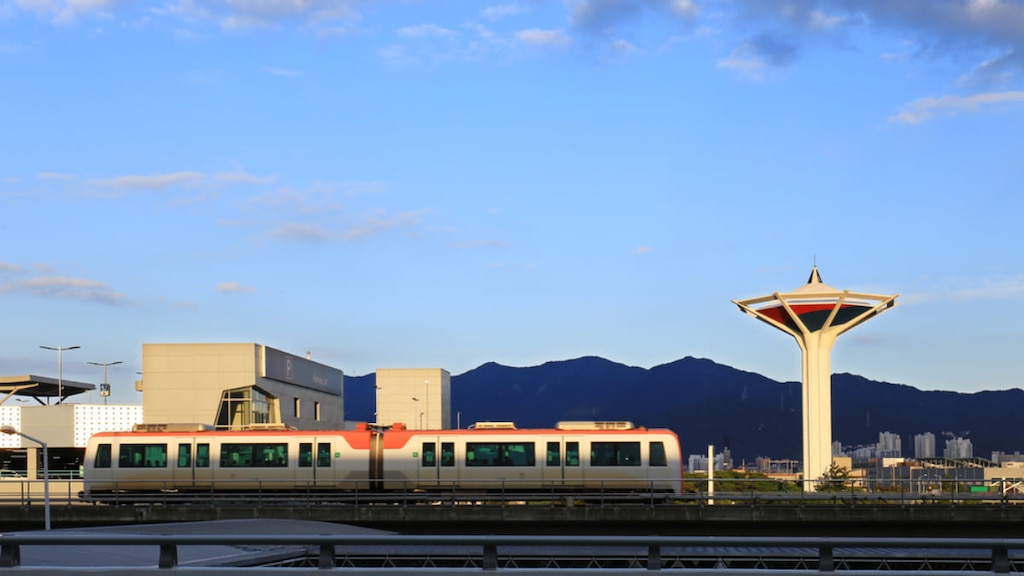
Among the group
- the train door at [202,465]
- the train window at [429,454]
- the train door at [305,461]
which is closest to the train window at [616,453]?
the train window at [429,454]

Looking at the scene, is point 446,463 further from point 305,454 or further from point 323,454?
point 305,454

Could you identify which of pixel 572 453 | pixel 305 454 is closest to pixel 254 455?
pixel 305 454

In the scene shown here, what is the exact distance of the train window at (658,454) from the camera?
45000 millimetres

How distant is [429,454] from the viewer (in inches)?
1822

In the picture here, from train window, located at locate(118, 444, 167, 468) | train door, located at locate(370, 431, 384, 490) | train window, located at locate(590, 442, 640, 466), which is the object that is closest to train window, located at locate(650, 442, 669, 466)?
train window, located at locate(590, 442, 640, 466)

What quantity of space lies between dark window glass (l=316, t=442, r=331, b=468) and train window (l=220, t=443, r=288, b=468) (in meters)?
1.40

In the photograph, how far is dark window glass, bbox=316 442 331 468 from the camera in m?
46.9

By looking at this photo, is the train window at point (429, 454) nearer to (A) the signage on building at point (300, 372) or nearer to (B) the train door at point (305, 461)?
(B) the train door at point (305, 461)

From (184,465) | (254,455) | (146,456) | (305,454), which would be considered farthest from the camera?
(146,456)

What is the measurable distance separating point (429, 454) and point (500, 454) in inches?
111

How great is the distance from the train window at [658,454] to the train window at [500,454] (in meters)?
4.57

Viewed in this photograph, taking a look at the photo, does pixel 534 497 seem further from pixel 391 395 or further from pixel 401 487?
pixel 391 395

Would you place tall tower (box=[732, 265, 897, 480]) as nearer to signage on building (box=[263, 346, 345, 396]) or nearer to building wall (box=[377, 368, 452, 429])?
signage on building (box=[263, 346, 345, 396])

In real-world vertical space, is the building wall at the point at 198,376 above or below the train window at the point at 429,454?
above
